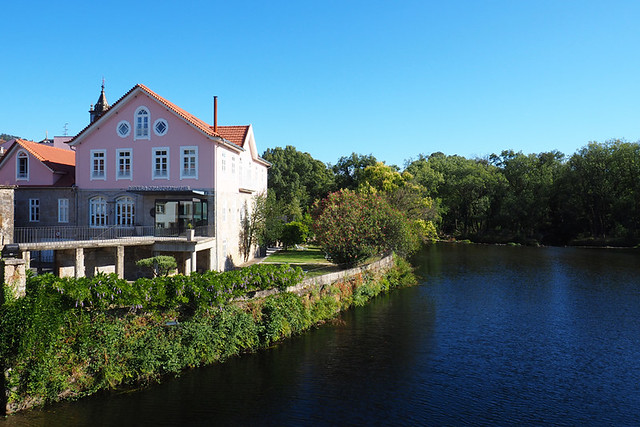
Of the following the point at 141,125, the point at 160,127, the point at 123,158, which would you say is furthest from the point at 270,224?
the point at 141,125

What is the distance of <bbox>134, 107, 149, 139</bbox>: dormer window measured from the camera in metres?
28.8

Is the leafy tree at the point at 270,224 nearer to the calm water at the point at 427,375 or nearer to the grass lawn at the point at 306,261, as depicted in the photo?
the grass lawn at the point at 306,261

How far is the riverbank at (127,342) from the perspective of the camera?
13648 mm

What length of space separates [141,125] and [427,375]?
22.8 metres

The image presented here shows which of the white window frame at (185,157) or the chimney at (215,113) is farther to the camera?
the chimney at (215,113)

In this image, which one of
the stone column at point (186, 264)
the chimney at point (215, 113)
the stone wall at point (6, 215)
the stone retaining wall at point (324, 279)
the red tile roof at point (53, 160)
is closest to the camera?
the stone retaining wall at point (324, 279)

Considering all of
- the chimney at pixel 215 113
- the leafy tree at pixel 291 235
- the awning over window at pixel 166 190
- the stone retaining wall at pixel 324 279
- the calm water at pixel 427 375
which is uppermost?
the chimney at pixel 215 113

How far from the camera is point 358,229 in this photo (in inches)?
1250

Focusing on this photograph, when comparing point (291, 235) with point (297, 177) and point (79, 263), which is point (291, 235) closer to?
point (79, 263)

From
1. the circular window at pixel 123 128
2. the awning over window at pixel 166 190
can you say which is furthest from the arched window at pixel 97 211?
the circular window at pixel 123 128

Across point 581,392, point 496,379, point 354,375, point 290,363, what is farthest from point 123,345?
point 581,392

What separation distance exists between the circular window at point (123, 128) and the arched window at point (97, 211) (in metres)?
4.36

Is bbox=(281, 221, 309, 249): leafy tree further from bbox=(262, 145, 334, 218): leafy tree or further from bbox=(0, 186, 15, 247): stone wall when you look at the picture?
bbox=(262, 145, 334, 218): leafy tree

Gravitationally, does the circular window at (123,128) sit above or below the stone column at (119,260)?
above
